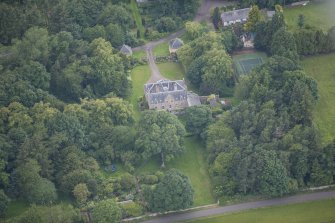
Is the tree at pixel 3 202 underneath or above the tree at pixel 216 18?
underneath

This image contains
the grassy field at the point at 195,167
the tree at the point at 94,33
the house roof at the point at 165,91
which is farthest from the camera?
the tree at the point at 94,33

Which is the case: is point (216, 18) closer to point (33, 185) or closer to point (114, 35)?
point (114, 35)

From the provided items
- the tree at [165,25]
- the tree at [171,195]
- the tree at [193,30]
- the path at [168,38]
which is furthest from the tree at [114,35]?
the tree at [171,195]

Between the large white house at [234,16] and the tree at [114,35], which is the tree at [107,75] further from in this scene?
the large white house at [234,16]

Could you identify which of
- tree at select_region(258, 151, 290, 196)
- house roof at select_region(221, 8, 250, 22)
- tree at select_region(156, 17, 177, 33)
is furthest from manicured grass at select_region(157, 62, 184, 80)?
tree at select_region(258, 151, 290, 196)

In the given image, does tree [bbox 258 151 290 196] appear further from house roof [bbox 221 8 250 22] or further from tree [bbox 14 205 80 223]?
house roof [bbox 221 8 250 22]

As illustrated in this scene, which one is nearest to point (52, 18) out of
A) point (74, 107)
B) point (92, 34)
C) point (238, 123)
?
point (92, 34)

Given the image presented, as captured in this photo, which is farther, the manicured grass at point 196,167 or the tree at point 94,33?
the tree at point 94,33

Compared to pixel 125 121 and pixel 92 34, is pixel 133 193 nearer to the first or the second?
pixel 125 121
